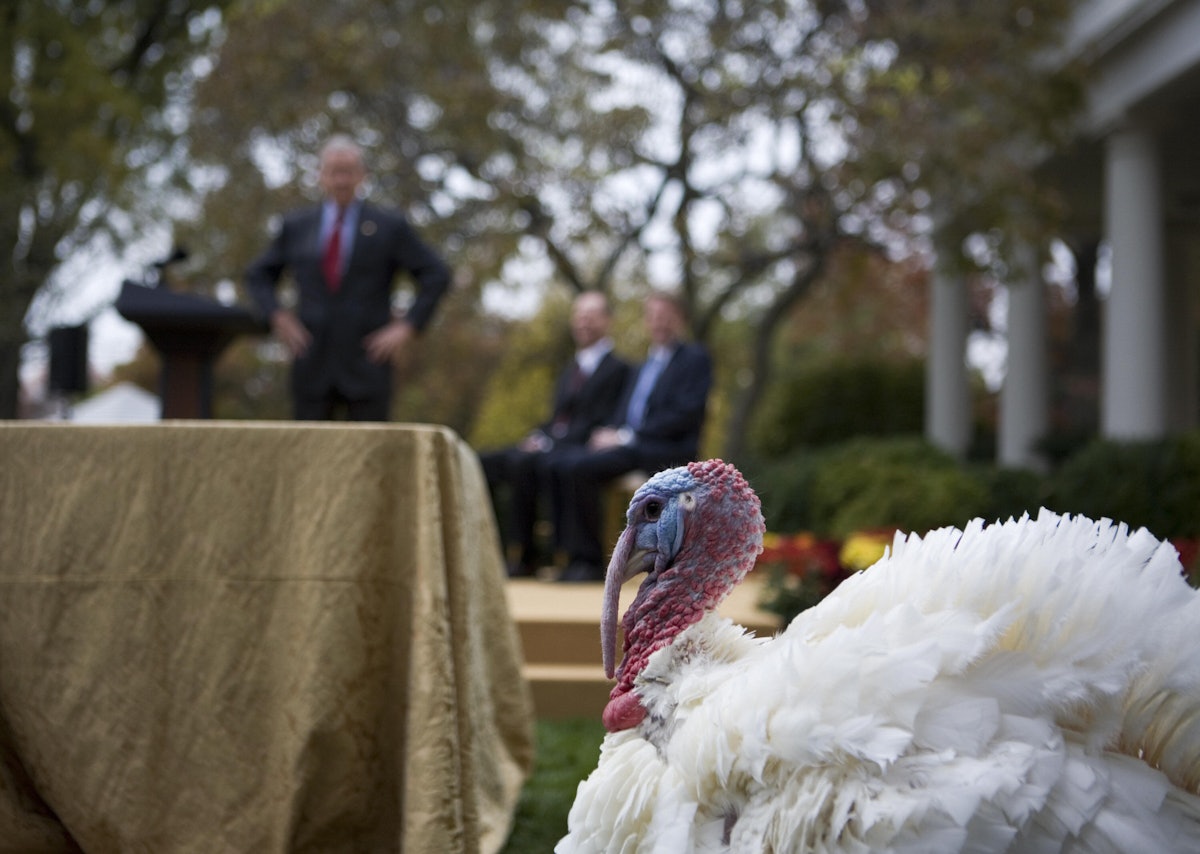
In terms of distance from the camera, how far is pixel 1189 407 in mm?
19938

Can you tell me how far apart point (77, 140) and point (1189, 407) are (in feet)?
56.2

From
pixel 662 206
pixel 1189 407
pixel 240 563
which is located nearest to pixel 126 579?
pixel 240 563

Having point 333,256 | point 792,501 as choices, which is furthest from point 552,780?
point 792,501

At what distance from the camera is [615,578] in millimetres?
1826

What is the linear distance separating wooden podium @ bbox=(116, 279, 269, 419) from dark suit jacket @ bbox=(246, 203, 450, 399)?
3.27 feet

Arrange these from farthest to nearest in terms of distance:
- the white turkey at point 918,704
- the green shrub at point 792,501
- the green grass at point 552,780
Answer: the green shrub at point 792,501
the green grass at point 552,780
the white turkey at point 918,704

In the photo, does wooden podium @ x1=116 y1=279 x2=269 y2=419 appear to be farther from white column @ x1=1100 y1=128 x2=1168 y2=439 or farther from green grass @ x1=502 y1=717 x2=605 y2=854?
white column @ x1=1100 y1=128 x2=1168 y2=439

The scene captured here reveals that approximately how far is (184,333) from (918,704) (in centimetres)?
356

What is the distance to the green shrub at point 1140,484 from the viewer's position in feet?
28.6

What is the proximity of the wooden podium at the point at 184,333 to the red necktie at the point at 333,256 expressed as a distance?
1.11m

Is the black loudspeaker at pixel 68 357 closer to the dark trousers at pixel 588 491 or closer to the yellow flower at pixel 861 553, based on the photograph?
the dark trousers at pixel 588 491

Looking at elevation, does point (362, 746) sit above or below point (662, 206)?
below

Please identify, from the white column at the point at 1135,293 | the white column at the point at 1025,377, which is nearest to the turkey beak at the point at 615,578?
the white column at the point at 1135,293

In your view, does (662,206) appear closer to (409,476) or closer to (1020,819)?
(409,476)
